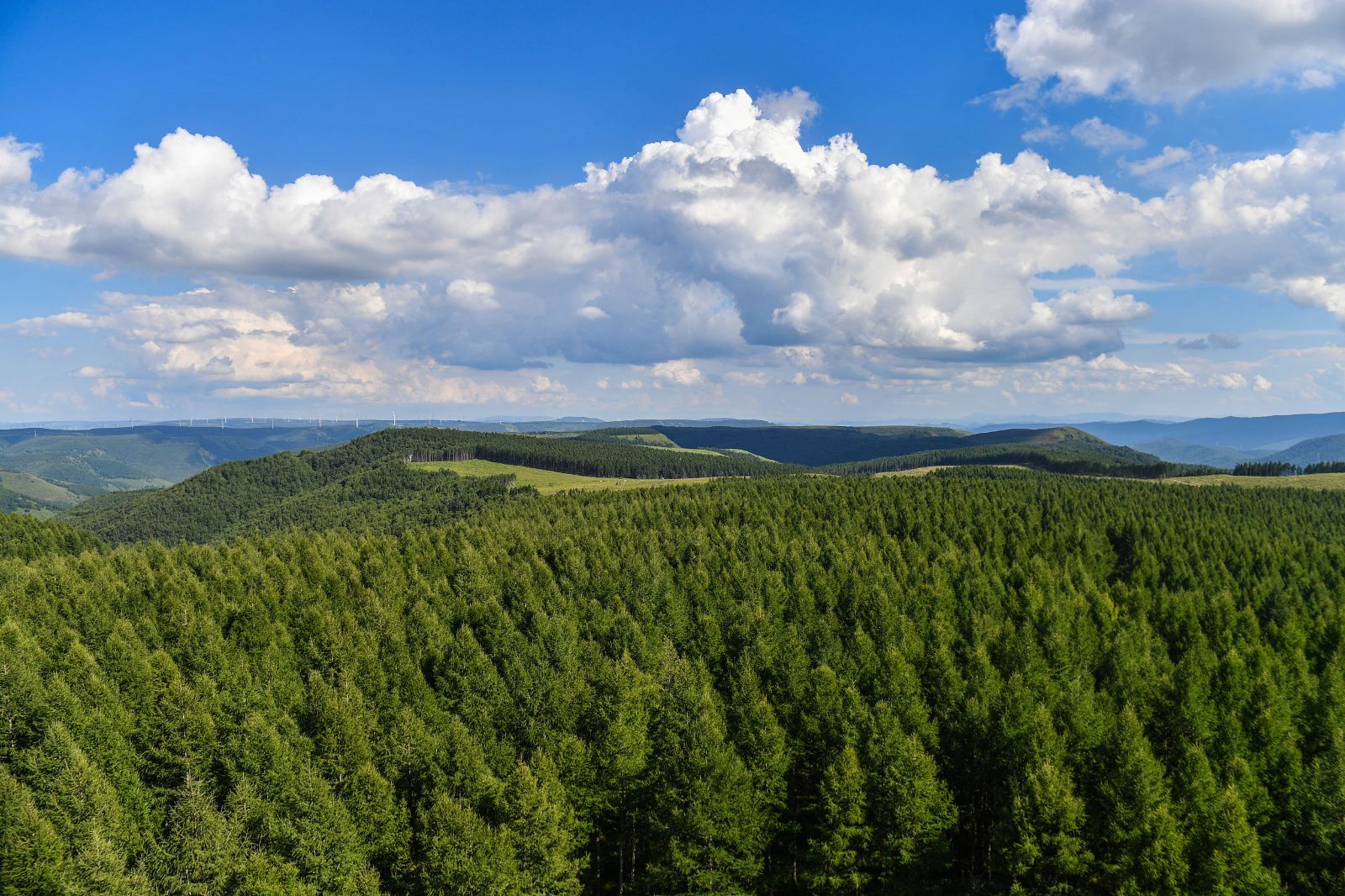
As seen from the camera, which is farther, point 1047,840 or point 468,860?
point 1047,840

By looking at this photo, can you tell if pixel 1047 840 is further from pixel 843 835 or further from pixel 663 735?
pixel 663 735

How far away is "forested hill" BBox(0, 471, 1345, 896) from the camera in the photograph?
4738 cm

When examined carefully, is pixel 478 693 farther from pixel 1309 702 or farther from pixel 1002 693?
pixel 1309 702

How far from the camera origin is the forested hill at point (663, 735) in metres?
47.4

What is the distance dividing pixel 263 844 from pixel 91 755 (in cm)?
2027

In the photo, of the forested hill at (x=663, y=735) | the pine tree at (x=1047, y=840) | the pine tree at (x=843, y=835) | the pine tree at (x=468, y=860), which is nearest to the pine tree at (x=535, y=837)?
the forested hill at (x=663, y=735)

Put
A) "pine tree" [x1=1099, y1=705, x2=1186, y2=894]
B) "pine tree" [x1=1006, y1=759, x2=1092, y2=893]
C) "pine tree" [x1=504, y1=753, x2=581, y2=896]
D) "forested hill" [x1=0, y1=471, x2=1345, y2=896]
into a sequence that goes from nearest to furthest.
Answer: "pine tree" [x1=1099, y1=705, x2=1186, y2=894] → "pine tree" [x1=1006, y1=759, x2=1092, y2=893] → "forested hill" [x1=0, y1=471, x2=1345, y2=896] → "pine tree" [x1=504, y1=753, x2=581, y2=896]

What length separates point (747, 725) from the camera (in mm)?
61375

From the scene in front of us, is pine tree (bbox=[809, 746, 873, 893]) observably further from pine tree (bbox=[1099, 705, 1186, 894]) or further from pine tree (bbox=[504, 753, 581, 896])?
pine tree (bbox=[504, 753, 581, 896])

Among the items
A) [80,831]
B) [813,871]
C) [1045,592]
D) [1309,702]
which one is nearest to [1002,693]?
[813,871]

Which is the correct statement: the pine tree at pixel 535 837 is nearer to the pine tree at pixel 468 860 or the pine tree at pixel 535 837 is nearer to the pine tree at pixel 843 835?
the pine tree at pixel 468 860

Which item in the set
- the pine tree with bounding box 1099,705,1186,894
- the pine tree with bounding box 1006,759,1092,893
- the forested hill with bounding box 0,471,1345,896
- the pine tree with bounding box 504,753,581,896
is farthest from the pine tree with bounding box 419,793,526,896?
the pine tree with bounding box 1099,705,1186,894

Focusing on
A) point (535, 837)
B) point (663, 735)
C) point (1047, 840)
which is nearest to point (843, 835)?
point (1047, 840)

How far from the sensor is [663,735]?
64750 millimetres
